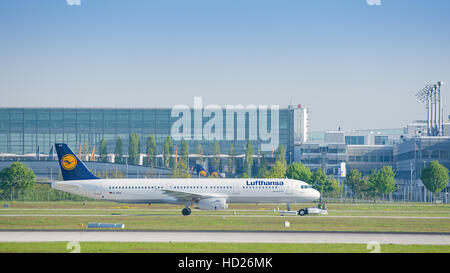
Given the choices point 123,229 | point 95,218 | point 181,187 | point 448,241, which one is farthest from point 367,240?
point 181,187

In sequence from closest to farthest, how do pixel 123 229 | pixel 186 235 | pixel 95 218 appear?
pixel 186 235 < pixel 123 229 < pixel 95 218

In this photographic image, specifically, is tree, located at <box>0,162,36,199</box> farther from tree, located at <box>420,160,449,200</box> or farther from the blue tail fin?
tree, located at <box>420,160,449,200</box>

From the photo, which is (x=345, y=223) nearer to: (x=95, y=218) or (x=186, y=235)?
(x=186, y=235)

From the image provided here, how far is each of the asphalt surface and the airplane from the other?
76.0ft

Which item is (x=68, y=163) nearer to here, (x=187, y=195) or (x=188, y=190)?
(x=188, y=190)

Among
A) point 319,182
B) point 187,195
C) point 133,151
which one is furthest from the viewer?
point 133,151

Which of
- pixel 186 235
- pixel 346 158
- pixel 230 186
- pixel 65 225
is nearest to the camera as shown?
pixel 186 235

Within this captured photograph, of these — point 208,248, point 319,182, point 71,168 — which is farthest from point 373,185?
point 208,248

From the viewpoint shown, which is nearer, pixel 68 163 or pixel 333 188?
pixel 68 163

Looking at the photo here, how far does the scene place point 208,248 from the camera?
34.0 meters

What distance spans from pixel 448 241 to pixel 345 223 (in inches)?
578

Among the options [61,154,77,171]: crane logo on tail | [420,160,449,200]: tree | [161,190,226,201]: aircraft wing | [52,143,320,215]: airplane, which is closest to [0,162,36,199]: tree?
[52,143,320,215]: airplane

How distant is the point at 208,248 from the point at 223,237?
6.16 metres
